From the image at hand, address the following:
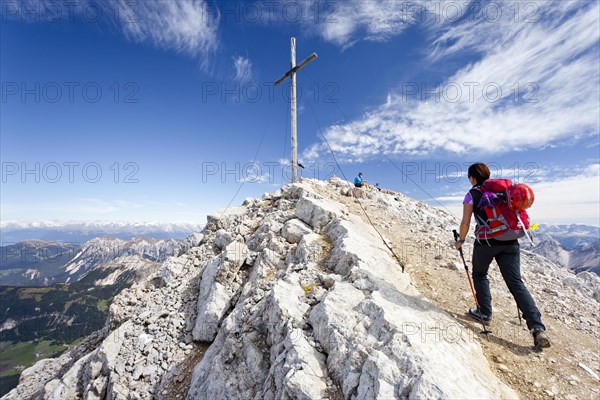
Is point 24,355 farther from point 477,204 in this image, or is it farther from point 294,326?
point 477,204

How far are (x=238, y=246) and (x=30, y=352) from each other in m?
282

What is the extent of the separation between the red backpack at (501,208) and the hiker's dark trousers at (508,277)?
1.35ft

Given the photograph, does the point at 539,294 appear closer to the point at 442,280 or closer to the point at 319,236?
the point at 442,280

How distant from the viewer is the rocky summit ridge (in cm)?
613

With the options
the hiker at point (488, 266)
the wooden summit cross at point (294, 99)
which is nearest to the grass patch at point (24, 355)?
the wooden summit cross at point (294, 99)

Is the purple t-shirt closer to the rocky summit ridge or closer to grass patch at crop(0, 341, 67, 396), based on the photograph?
the rocky summit ridge

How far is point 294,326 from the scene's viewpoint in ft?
25.7

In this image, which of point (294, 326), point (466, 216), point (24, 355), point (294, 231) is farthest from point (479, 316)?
point (24, 355)

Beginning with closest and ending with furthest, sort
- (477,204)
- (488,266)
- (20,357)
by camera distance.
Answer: (488,266), (477,204), (20,357)

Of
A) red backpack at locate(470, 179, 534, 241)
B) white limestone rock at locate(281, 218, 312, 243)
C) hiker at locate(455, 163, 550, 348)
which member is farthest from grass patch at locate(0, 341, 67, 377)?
red backpack at locate(470, 179, 534, 241)

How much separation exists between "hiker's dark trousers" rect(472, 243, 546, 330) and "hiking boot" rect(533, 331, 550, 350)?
0.50 feet

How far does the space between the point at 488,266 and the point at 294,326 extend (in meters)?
5.82

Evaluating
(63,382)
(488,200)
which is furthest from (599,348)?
(63,382)

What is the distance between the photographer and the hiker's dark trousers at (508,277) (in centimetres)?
698
